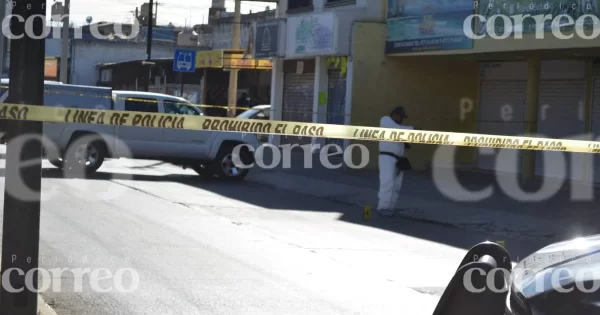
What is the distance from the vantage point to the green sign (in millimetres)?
17562

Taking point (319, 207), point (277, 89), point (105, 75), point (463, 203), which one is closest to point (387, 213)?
point (319, 207)

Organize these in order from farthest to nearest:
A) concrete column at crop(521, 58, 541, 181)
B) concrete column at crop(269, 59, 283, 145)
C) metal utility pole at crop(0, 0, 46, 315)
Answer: concrete column at crop(269, 59, 283, 145), concrete column at crop(521, 58, 541, 181), metal utility pole at crop(0, 0, 46, 315)

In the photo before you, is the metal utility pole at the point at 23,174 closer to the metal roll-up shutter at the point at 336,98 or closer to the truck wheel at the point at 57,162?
the truck wheel at the point at 57,162

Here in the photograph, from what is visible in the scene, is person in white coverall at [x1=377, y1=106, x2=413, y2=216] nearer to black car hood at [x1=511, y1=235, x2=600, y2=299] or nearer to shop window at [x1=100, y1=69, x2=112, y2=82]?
black car hood at [x1=511, y1=235, x2=600, y2=299]

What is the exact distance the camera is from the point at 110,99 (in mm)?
19875

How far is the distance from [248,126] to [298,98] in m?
21.9

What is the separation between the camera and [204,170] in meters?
21.9

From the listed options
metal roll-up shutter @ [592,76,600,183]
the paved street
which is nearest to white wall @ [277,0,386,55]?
metal roll-up shutter @ [592,76,600,183]

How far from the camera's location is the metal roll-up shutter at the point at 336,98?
85.5 feet

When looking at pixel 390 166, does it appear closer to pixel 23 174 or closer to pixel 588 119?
pixel 588 119

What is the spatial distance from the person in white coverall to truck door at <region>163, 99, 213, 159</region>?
6.16 metres

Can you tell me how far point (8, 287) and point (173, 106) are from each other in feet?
50.2

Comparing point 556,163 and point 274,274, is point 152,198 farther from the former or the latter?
point 556,163

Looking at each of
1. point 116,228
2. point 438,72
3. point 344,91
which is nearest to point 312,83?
point 344,91
